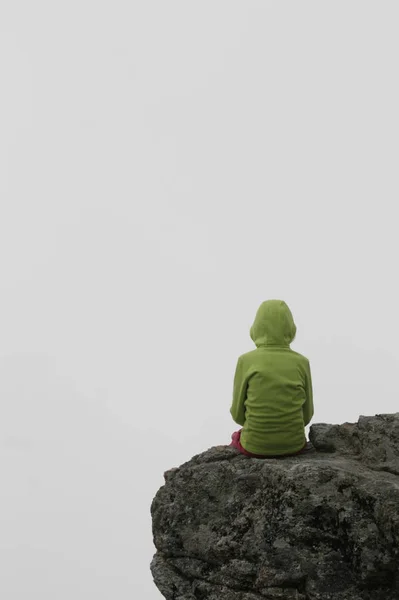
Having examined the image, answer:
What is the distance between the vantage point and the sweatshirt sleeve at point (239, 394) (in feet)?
33.6

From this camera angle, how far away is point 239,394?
10.3 m

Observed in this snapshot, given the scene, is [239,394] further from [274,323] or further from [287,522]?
[287,522]

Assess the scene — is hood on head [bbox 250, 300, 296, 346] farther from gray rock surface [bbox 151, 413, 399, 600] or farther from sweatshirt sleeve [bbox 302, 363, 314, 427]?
gray rock surface [bbox 151, 413, 399, 600]

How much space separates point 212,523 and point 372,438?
11.0 ft

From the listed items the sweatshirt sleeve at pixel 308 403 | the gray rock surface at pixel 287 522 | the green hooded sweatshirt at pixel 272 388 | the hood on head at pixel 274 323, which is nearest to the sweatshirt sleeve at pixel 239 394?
the green hooded sweatshirt at pixel 272 388

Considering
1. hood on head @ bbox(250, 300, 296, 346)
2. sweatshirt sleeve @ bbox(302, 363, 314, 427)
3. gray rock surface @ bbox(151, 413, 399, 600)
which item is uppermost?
hood on head @ bbox(250, 300, 296, 346)

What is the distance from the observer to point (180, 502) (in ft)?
34.1

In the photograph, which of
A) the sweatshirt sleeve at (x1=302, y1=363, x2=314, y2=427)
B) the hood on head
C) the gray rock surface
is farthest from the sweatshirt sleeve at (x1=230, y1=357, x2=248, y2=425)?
the sweatshirt sleeve at (x1=302, y1=363, x2=314, y2=427)

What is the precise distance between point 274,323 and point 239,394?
4.69ft

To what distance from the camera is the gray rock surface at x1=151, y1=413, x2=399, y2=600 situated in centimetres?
860

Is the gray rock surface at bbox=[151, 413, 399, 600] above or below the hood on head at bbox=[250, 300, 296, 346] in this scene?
below

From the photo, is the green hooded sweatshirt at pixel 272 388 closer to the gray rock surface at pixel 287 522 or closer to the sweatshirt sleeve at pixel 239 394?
the sweatshirt sleeve at pixel 239 394

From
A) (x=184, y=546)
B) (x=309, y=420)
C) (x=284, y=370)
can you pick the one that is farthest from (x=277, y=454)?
(x=184, y=546)

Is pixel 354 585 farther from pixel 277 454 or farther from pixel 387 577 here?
pixel 277 454
